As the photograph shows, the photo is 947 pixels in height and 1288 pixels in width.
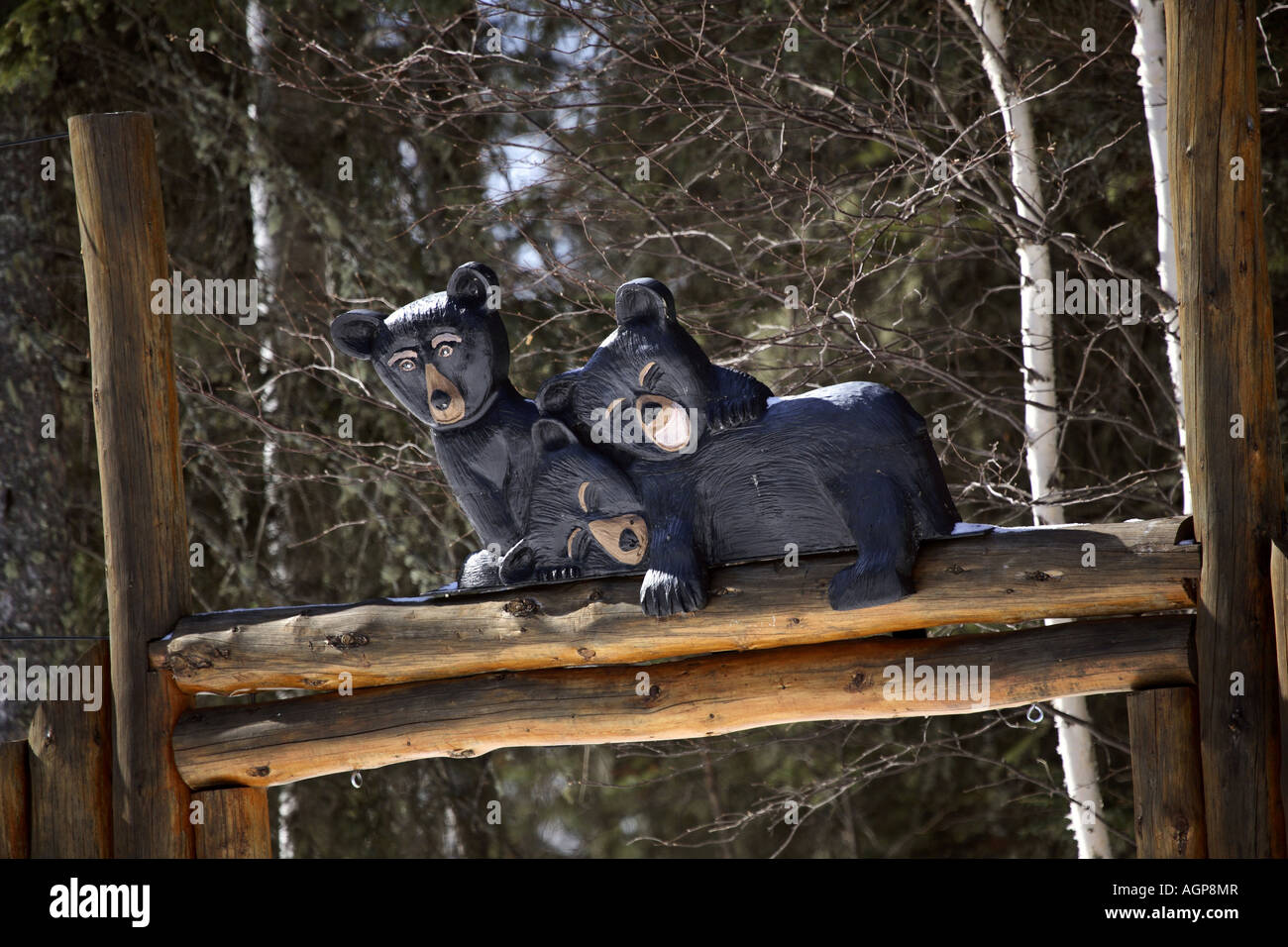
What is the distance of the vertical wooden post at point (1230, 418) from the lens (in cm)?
243

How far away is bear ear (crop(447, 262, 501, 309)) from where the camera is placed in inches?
117

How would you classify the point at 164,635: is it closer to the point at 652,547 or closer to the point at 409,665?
the point at 409,665

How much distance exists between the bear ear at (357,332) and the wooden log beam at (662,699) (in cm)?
81

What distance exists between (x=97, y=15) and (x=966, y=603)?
4.80 metres

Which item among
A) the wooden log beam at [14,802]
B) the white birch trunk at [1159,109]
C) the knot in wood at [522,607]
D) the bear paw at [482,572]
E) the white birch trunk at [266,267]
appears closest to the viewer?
the knot in wood at [522,607]

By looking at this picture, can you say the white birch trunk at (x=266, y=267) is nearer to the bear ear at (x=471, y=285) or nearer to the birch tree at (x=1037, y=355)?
the bear ear at (x=471, y=285)

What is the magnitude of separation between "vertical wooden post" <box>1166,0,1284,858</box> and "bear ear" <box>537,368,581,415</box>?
4.23 feet

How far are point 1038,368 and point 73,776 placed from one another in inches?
122

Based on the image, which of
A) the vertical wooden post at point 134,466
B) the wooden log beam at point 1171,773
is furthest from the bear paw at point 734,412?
the vertical wooden post at point 134,466

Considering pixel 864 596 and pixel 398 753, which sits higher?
pixel 864 596

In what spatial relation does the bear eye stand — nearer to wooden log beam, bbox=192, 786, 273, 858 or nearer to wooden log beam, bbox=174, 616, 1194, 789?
wooden log beam, bbox=174, 616, 1194, 789

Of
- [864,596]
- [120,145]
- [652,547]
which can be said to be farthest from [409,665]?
[120,145]

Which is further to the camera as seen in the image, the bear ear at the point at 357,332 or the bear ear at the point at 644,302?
the bear ear at the point at 357,332

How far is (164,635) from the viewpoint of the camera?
326 centimetres
